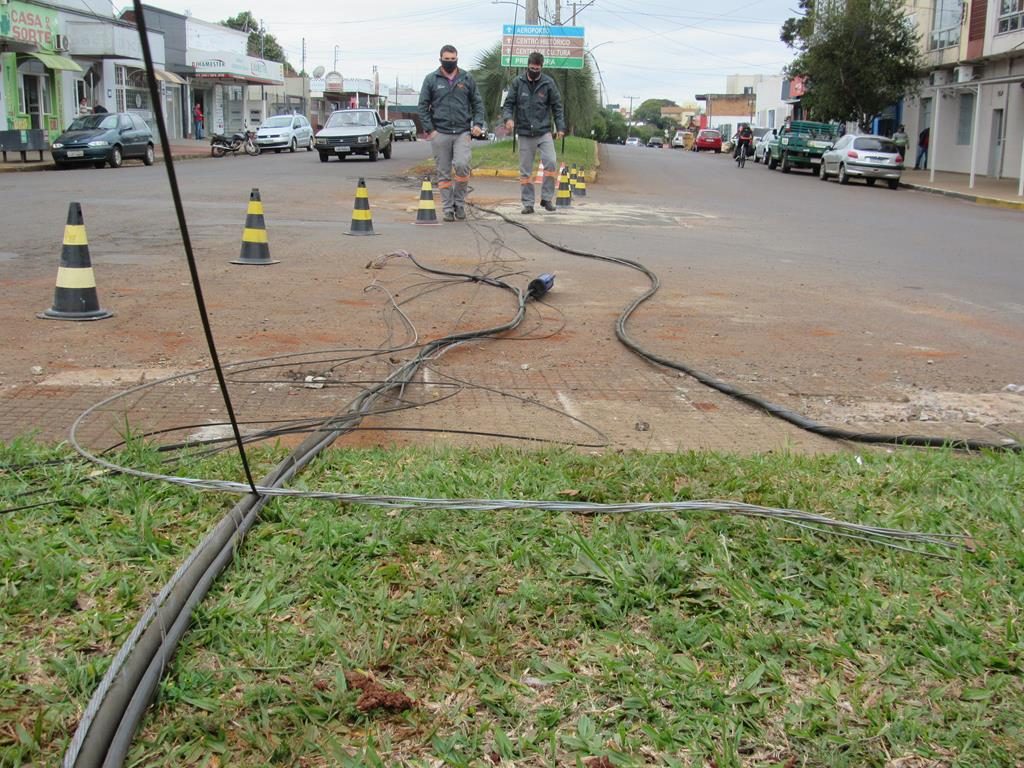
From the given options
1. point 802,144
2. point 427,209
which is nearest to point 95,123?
point 427,209

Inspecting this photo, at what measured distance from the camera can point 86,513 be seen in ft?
11.5

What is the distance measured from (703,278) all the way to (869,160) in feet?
79.4

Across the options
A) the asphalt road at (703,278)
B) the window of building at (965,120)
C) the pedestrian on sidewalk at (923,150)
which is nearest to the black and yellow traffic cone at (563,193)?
the asphalt road at (703,278)

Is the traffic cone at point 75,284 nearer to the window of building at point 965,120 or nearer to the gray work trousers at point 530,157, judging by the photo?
the gray work trousers at point 530,157

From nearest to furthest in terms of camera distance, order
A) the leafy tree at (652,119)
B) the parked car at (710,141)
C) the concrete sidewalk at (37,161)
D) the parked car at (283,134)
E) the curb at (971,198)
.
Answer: the curb at (971,198) → the concrete sidewalk at (37,161) → the parked car at (283,134) → the parked car at (710,141) → the leafy tree at (652,119)

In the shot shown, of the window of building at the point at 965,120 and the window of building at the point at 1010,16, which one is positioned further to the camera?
the window of building at the point at 965,120

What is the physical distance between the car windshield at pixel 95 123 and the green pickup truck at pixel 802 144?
930 inches

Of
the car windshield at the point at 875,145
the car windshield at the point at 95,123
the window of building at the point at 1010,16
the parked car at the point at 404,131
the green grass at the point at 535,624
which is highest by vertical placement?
the window of building at the point at 1010,16

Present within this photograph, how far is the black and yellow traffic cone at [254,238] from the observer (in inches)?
372

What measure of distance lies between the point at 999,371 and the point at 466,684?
5.01m

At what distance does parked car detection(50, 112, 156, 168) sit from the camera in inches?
1068

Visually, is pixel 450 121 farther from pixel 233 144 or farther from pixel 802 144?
pixel 233 144

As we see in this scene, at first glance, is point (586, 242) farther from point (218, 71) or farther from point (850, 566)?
point (218, 71)

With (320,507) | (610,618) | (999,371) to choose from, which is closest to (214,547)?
(320,507)
